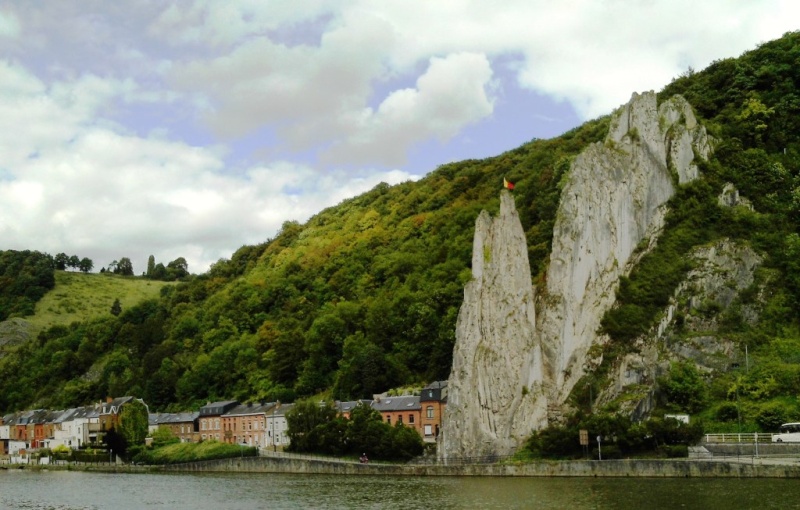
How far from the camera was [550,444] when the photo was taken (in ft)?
224

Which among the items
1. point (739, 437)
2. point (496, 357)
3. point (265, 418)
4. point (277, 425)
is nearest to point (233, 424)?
point (265, 418)

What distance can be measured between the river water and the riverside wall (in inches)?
53.0

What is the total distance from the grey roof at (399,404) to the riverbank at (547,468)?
11.8 m

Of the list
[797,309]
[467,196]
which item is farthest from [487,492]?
[467,196]

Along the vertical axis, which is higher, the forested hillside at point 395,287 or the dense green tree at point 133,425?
the forested hillside at point 395,287

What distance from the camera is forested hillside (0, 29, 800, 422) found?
271 ft

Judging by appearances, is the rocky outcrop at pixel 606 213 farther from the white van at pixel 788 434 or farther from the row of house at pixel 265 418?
the white van at pixel 788 434

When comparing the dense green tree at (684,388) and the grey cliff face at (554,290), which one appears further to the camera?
the grey cliff face at (554,290)

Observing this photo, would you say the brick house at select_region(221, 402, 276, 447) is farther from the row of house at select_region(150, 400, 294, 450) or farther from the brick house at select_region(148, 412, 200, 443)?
the brick house at select_region(148, 412, 200, 443)

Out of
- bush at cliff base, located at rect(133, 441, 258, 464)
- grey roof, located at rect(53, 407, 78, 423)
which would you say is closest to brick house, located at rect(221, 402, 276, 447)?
bush at cliff base, located at rect(133, 441, 258, 464)

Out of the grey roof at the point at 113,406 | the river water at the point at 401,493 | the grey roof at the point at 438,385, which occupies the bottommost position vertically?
the river water at the point at 401,493

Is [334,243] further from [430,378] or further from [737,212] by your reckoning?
[737,212]

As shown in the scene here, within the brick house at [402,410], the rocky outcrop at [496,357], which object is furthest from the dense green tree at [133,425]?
the rocky outcrop at [496,357]

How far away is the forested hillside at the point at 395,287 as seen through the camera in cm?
8256
